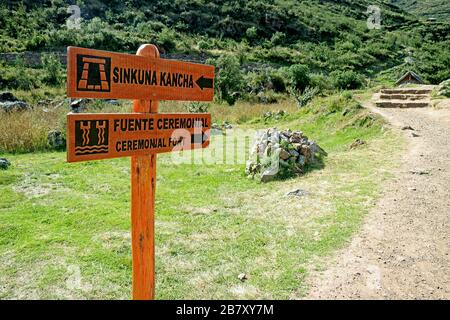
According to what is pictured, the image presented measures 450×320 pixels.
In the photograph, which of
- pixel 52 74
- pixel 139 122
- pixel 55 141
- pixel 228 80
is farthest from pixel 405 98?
pixel 52 74

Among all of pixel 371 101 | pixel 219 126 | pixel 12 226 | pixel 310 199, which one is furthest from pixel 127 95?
pixel 371 101

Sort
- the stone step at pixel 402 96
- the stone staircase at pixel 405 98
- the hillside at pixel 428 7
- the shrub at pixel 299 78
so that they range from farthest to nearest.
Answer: the hillside at pixel 428 7 → the shrub at pixel 299 78 → the stone step at pixel 402 96 → the stone staircase at pixel 405 98

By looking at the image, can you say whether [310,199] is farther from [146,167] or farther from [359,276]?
[146,167]

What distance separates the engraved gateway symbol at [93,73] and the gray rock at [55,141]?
807 cm

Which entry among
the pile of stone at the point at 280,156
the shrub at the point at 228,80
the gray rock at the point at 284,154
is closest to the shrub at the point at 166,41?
the shrub at the point at 228,80

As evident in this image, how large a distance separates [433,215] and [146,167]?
3.78m

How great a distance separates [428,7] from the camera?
102m

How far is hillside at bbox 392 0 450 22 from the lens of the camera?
300 ft

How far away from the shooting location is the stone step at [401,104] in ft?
43.6

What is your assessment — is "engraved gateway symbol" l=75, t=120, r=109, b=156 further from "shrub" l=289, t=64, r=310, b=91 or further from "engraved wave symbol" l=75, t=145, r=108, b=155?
"shrub" l=289, t=64, r=310, b=91

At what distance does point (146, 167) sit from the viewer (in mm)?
2430

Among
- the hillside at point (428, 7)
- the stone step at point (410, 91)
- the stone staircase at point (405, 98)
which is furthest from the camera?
the hillside at point (428, 7)

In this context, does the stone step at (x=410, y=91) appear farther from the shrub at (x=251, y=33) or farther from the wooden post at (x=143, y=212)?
the shrub at (x=251, y=33)

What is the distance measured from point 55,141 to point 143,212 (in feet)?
26.4
